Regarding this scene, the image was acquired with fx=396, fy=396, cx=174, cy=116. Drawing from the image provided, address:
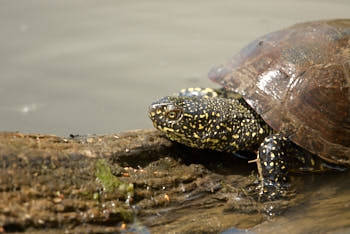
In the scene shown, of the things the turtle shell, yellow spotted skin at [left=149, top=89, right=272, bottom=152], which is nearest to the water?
yellow spotted skin at [left=149, top=89, right=272, bottom=152]

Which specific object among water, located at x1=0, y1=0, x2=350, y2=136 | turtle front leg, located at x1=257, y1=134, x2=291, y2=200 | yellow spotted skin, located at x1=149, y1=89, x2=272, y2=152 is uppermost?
water, located at x1=0, y1=0, x2=350, y2=136

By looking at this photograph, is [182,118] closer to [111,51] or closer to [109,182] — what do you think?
[109,182]

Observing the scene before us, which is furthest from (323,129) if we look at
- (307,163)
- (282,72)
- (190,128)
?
(190,128)

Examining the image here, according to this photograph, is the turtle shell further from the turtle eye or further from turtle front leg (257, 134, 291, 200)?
the turtle eye

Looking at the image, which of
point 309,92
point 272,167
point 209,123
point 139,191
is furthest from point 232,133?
point 139,191

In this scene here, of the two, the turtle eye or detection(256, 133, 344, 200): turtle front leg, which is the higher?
the turtle eye

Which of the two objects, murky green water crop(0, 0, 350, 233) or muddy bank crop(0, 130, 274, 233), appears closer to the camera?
muddy bank crop(0, 130, 274, 233)
